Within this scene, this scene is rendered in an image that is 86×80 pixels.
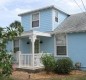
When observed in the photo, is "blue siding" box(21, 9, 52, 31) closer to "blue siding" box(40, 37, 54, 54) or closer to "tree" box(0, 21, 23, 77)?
"blue siding" box(40, 37, 54, 54)

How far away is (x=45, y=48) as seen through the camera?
19141 mm

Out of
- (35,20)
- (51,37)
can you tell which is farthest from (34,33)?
(35,20)

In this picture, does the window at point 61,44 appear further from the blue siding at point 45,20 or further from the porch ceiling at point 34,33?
the blue siding at point 45,20

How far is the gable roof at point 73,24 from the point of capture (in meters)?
17.3

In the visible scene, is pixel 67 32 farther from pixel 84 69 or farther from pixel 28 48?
pixel 28 48

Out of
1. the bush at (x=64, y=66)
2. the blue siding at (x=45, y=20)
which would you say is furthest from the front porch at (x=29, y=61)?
the blue siding at (x=45, y=20)

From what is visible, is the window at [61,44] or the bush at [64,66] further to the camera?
the window at [61,44]

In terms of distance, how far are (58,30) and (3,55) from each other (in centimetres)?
1130

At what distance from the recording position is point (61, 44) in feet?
60.3

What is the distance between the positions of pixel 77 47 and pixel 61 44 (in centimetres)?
178

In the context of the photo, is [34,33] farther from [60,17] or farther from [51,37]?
[60,17]

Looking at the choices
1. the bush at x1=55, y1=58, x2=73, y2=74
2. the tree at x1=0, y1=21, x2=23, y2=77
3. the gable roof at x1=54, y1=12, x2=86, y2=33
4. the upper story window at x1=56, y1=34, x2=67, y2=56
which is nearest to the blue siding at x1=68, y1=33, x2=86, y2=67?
the gable roof at x1=54, y1=12, x2=86, y2=33

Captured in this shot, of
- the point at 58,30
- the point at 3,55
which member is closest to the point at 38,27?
the point at 58,30

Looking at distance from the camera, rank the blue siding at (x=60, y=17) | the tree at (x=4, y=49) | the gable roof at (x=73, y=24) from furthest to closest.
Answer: the blue siding at (x=60, y=17), the gable roof at (x=73, y=24), the tree at (x=4, y=49)
